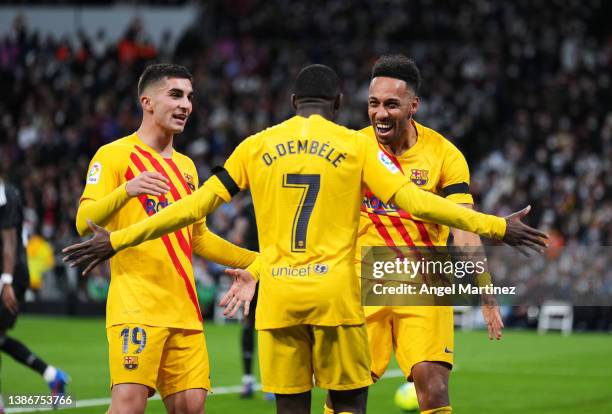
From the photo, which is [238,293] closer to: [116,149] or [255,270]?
[255,270]

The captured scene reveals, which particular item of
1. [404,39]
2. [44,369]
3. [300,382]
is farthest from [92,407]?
[404,39]

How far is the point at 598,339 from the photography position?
20.5 m

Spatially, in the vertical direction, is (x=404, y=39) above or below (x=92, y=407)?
above

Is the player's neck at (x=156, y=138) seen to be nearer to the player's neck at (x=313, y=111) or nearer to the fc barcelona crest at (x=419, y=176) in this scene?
the player's neck at (x=313, y=111)

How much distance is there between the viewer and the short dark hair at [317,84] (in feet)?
19.3

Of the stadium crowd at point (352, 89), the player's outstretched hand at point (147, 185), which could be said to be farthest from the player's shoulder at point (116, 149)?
the stadium crowd at point (352, 89)

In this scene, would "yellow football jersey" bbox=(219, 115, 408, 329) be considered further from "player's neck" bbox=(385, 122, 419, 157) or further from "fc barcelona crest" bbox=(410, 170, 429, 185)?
"player's neck" bbox=(385, 122, 419, 157)

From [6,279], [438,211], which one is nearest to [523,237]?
[438,211]

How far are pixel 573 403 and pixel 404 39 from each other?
19938 millimetres

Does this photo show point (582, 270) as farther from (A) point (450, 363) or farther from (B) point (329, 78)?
(B) point (329, 78)

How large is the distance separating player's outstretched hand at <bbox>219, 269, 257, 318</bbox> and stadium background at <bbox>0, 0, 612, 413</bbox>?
558 inches

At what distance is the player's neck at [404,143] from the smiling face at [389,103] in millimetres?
254

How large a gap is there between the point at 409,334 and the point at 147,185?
7.39ft

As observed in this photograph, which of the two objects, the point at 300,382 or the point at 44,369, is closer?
the point at 300,382
